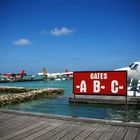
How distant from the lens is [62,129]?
628 cm

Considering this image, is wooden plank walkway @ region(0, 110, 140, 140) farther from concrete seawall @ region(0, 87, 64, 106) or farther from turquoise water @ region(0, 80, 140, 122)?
concrete seawall @ region(0, 87, 64, 106)

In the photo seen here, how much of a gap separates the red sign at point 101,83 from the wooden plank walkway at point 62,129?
109cm

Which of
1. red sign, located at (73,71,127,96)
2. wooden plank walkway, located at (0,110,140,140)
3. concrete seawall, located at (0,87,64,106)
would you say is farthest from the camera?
concrete seawall, located at (0,87,64,106)

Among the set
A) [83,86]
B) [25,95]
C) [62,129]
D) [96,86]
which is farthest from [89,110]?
[62,129]

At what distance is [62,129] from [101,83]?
2158 mm

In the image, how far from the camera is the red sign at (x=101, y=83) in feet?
23.7

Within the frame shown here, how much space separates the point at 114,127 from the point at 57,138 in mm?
1779

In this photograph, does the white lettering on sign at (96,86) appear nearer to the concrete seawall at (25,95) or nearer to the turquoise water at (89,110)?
the turquoise water at (89,110)

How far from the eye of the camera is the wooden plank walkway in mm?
5617

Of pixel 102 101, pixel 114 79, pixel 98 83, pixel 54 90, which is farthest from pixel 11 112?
pixel 54 90

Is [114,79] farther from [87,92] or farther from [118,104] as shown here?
[118,104]

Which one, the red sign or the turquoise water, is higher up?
the red sign

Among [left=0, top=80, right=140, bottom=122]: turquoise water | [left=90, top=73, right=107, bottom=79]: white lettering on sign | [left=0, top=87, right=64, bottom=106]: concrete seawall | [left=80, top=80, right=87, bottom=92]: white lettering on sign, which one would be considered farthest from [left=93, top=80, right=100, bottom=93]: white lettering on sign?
[left=0, top=87, right=64, bottom=106]: concrete seawall

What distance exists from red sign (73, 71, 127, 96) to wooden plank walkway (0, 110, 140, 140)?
3.58 feet
